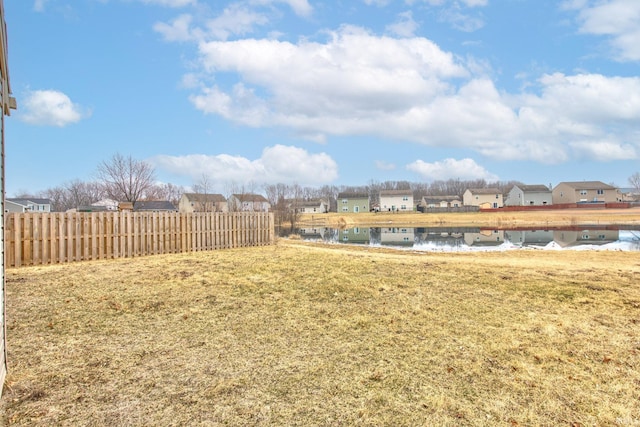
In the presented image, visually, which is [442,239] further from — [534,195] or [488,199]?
[488,199]

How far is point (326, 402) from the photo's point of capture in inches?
139

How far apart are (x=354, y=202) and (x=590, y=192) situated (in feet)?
163

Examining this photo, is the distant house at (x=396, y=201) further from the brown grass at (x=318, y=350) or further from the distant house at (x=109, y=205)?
the brown grass at (x=318, y=350)

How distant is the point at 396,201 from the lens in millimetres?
87125

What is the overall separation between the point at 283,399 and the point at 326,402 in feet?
1.36

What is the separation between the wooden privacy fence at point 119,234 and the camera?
1046 cm

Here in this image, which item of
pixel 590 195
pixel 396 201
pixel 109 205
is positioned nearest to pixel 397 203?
pixel 396 201

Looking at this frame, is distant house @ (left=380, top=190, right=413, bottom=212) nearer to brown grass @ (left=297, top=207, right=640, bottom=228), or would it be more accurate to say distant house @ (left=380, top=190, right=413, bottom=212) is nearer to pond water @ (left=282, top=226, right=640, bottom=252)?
brown grass @ (left=297, top=207, right=640, bottom=228)

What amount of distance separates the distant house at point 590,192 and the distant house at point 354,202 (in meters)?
43.2

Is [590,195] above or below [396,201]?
above

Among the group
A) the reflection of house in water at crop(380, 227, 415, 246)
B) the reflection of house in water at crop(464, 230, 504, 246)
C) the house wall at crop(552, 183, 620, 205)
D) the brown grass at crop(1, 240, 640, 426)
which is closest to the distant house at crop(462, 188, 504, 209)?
the house wall at crop(552, 183, 620, 205)

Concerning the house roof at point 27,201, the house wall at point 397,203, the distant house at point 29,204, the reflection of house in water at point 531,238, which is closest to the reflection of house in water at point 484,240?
the reflection of house in water at point 531,238

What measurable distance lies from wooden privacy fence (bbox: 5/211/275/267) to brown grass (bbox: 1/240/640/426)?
2.20 meters

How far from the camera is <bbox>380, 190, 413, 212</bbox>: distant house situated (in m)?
86.7
